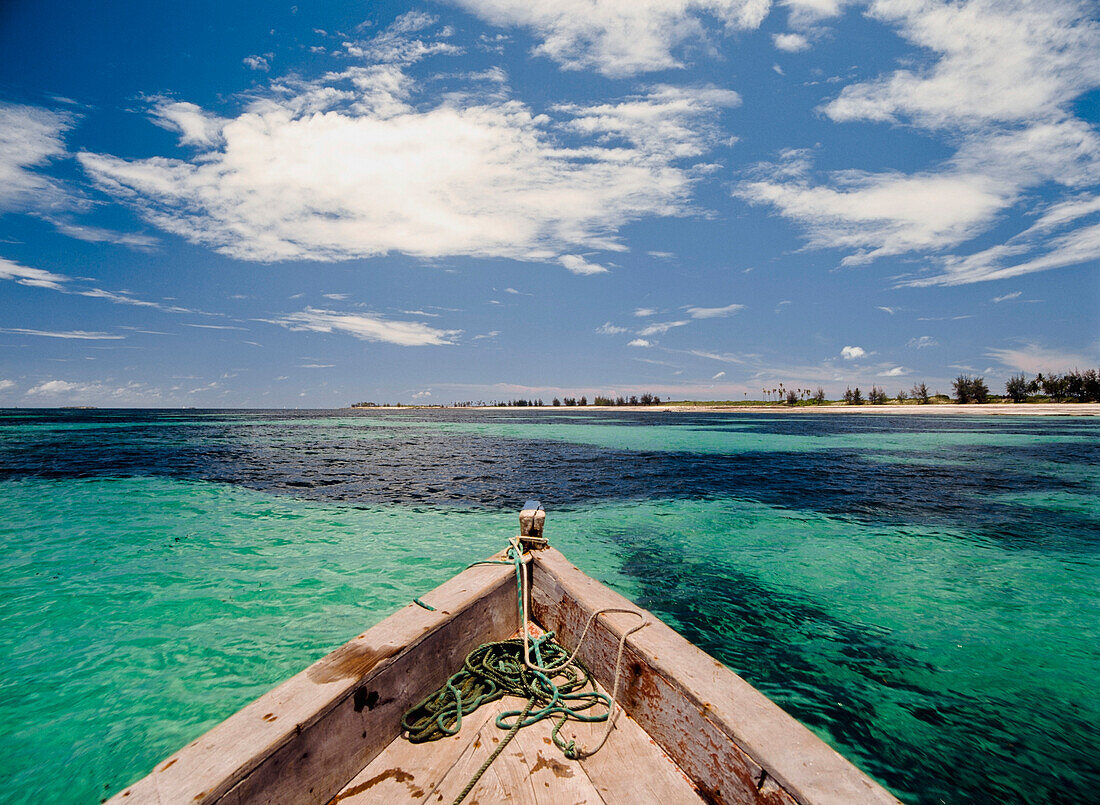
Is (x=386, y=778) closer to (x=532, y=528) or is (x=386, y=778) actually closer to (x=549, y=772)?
(x=549, y=772)

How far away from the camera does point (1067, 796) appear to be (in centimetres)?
305

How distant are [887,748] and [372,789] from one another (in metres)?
3.79

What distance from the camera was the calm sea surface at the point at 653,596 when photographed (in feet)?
12.0

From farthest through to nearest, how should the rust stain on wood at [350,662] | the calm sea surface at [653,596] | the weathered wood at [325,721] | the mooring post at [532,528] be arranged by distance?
the mooring post at [532,528]
the calm sea surface at [653,596]
the rust stain on wood at [350,662]
the weathered wood at [325,721]

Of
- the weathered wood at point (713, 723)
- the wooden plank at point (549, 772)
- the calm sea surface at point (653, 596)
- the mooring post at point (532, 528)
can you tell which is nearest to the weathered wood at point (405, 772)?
the wooden plank at point (549, 772)

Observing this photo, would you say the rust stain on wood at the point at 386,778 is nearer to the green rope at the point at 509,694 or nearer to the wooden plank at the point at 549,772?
the green rope at the point at 509,694

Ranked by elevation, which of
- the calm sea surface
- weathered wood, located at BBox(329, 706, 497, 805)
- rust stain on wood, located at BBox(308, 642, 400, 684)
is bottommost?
the calm sea surface

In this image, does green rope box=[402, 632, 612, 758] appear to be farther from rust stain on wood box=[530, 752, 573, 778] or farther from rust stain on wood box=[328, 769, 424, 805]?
rust stain on wood box=[328, 769, 424, 805]

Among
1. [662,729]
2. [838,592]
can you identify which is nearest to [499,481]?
[838,592]

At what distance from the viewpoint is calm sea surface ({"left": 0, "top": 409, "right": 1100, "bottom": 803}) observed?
365 centimetres

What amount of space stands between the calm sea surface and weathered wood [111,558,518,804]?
260 cm

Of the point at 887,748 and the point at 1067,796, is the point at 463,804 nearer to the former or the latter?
the point at 887,748

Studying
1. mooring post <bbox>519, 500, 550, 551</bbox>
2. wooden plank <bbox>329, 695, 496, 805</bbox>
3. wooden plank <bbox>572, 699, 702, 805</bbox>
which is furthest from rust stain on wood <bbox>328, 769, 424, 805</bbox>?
mooring post <bbox>519, 500, 550, 551</bbox>

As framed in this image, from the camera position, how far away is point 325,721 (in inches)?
78.3
